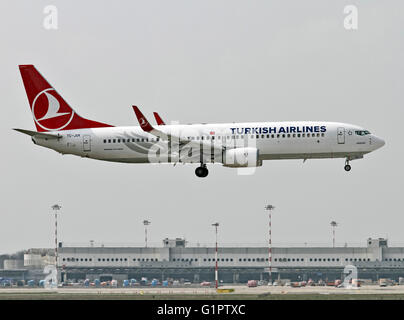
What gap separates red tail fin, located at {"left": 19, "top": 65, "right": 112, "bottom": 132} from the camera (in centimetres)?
11275

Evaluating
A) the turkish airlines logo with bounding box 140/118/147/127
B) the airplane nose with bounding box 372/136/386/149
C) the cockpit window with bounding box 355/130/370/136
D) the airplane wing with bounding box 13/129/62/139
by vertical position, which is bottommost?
the airplane nose with bounding box 372/136/386/149

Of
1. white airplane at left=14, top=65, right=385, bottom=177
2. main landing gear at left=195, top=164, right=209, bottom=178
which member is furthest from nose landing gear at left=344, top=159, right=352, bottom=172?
main landing gear at left=195, top=164, right=209, bottom=178

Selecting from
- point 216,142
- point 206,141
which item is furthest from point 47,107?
point 216,142

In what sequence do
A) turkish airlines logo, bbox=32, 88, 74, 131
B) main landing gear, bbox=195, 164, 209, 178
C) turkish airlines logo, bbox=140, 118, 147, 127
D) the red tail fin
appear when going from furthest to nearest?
turkish airlines logo, bbox=32, 88, 74, 131 < the red tail fin < main landing gear, bbox=195, 164, 209, 178 < turkish airlines logo, bbox=140, 118, 147, 127

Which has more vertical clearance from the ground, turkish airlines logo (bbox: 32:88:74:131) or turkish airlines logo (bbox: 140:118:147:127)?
turkish airlines logo (bbox: 32:88:74:131)

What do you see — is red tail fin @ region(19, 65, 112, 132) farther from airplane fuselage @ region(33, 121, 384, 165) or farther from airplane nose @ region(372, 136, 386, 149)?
airplane nose @ region(372, 136, 386, 149)

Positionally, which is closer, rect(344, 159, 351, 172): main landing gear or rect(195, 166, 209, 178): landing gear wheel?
rect(344, 159, 351, 172): main landing gear

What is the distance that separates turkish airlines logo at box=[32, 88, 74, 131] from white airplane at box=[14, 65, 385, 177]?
0.85 feet

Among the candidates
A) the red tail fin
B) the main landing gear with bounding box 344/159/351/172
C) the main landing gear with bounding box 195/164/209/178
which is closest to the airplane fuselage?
the main landing gear with bounding box 344/159/351/172

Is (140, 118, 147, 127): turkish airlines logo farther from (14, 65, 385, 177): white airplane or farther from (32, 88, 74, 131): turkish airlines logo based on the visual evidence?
(32, 88, 74, 131): turkish airlines logo

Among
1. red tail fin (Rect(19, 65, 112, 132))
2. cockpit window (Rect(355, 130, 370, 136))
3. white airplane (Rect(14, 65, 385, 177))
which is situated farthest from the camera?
red tail fin (Rect(19, 65, 112, 132))

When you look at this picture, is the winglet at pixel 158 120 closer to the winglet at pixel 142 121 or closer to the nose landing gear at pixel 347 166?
the winglet at pixel 142 121
